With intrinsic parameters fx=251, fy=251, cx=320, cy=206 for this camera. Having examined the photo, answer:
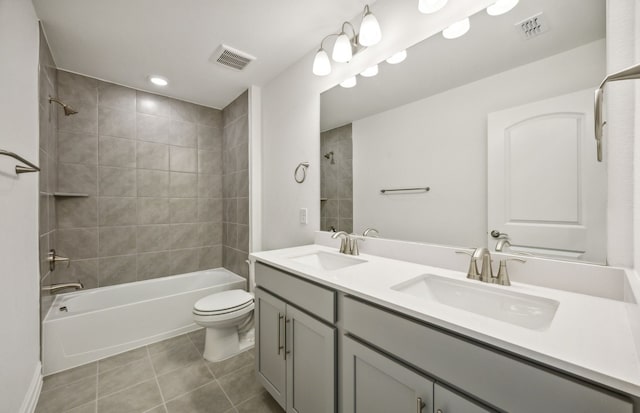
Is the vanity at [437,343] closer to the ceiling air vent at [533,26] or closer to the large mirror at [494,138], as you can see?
the large mirror at [494,138]

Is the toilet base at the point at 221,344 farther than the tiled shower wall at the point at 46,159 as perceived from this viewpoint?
Yes

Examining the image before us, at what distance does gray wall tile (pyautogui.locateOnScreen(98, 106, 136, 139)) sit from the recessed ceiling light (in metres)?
0.42

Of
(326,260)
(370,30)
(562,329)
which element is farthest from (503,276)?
(370,30)

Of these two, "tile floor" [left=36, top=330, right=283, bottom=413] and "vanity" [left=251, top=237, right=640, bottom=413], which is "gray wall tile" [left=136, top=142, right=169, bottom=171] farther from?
"vanity" [left=251, top=237, right=640, bottom=413]

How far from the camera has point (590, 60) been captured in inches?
32.5

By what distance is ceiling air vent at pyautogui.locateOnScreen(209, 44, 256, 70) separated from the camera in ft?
6.40

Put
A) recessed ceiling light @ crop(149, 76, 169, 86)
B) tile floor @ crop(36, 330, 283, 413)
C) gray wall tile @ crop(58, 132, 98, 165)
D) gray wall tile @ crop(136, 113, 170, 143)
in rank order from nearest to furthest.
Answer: tile floor @ crop(36, 330, 283, 413) → gray wall tile @ crop(58, 132, 98, 165) → recessed ceiling light @ crop(149, 76, 169, 86) → gray wall tile @ crop(136, 113, 170, 143)

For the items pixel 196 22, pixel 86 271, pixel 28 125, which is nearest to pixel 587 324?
pixel 196 22

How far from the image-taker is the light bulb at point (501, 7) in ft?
3.32

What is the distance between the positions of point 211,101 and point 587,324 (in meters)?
3.37

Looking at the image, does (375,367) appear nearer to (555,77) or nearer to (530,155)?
(530,155)

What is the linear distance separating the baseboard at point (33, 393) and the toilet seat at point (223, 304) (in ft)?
2.87

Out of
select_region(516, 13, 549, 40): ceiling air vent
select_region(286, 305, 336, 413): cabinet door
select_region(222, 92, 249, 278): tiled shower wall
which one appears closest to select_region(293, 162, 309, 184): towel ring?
select_region(222, 92, 249, 278): tiled shower wall

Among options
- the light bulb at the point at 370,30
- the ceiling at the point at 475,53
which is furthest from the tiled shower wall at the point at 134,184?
the light bulb at the point at 370,30
